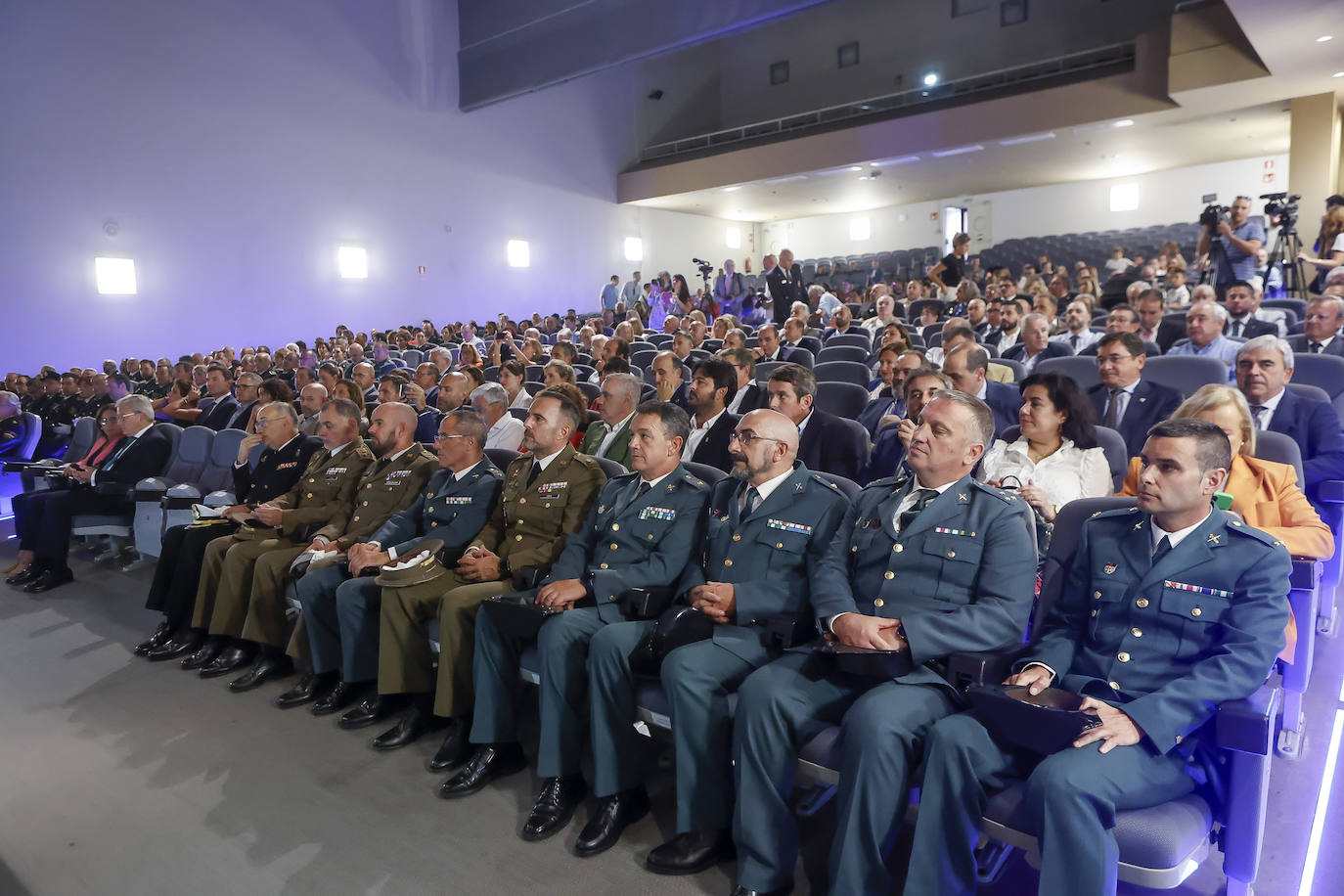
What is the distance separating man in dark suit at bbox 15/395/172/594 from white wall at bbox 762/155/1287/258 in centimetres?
1570

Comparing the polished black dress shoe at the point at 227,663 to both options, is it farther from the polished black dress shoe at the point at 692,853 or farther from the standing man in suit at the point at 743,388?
the standing man in suit at the point at 743,388

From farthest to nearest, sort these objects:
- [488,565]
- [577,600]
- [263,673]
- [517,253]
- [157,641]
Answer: [517,253] < [157,641] < [263,673] < [488,565] < [577,600]

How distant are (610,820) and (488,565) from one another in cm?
93

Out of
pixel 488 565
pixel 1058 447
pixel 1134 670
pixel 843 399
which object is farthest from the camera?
pixel 843 399

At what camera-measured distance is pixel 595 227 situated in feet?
54.9

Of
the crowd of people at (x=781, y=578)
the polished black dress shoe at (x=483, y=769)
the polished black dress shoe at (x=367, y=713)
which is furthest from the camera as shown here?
the polished black dress shoe at (x=367, y=713)

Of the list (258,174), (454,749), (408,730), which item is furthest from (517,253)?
(454,749)

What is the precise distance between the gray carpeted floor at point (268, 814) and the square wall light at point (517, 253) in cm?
1293

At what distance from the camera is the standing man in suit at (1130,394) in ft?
10.2

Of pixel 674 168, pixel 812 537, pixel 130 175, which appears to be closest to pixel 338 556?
pixel 812 537

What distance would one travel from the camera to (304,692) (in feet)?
9.78

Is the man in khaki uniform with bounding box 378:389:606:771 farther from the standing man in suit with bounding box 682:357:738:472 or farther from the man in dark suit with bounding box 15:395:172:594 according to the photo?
the man in dark suit with bounding box 15:395:172:594

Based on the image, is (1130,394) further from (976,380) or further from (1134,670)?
(1134,670)

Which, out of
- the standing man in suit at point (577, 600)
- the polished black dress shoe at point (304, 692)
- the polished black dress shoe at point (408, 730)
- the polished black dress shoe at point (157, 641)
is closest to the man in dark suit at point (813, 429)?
the standing man in suit at point (577, 600)
